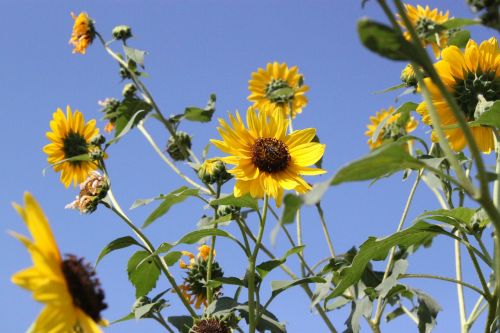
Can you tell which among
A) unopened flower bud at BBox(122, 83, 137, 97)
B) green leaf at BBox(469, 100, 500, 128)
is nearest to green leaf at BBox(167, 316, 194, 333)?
green leaf at BBox(469, 100, 500, 128)

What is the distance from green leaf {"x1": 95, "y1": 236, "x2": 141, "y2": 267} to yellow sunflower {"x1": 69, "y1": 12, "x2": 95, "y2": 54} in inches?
71.1

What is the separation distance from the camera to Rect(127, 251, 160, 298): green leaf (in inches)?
72.2

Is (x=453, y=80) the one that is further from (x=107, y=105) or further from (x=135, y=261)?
(x=107, y=105)

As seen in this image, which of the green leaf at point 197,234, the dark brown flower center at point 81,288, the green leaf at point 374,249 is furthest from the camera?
the green leaf at point 197,234

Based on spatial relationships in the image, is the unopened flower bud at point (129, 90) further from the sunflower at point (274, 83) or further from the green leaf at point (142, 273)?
the green leaf at point (142, 273)

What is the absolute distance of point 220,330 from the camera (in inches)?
66.0

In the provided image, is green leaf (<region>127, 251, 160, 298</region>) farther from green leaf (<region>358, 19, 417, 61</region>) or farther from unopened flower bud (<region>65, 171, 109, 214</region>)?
green leaf (<region>358, 19, 417, 61</region>)

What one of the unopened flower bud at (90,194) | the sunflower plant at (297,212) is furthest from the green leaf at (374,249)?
the unopened flower bud at (90,194)

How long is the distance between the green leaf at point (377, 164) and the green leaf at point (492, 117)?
0.67m

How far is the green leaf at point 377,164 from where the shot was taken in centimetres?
79

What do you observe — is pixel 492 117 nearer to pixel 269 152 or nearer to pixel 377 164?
pixel 269 152

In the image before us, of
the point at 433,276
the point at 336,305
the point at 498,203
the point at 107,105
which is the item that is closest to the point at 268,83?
the point at 107,105

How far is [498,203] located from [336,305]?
1.20m

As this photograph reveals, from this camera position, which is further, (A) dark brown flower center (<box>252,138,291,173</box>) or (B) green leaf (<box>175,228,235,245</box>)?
(A) dark brown flower center (<box>252,138,291,173</box>)
